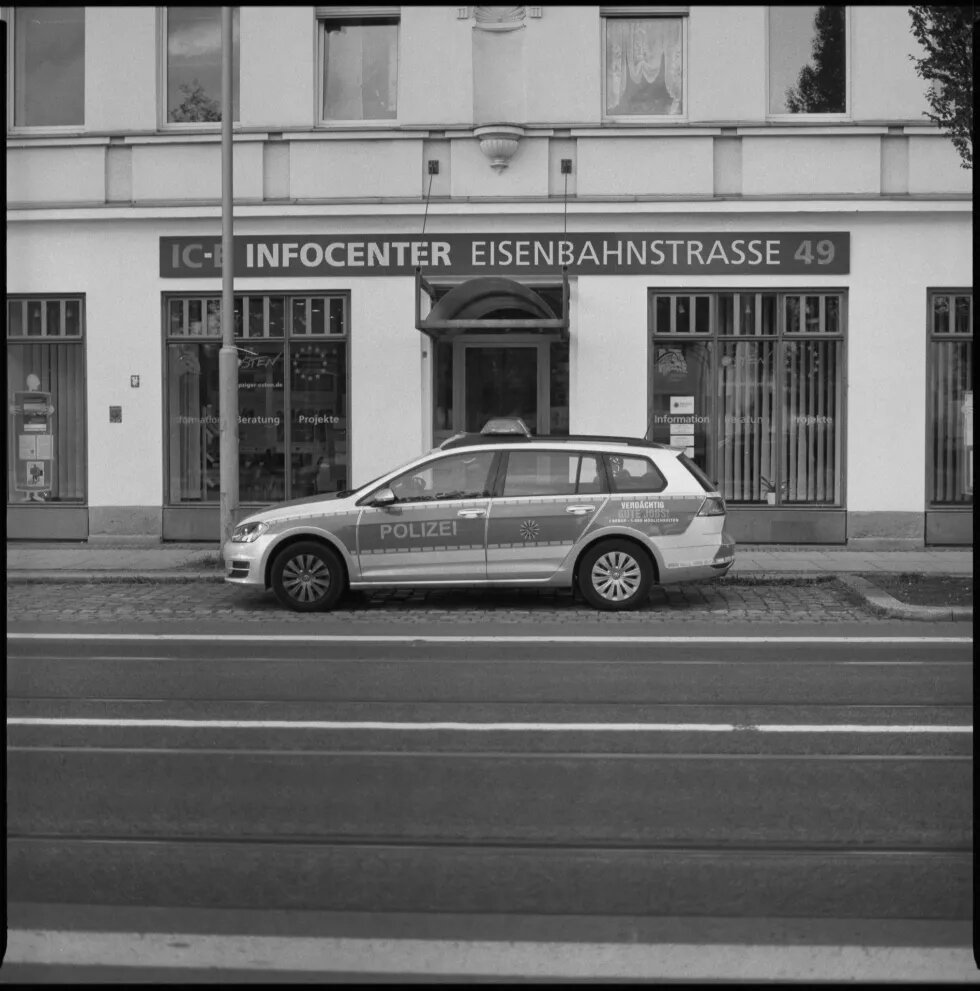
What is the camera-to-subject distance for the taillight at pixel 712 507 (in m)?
13.1

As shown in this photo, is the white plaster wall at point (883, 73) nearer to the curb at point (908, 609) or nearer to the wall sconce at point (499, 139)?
the wall sconce at point (499, 139)

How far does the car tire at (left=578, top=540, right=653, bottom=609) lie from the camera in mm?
13133

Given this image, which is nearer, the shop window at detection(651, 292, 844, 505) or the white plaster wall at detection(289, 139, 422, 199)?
the shop window at detection(651, 292, 844, 505)

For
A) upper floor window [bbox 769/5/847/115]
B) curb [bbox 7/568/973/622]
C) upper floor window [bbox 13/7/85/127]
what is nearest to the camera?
curb [bbox 7/568/973/622]

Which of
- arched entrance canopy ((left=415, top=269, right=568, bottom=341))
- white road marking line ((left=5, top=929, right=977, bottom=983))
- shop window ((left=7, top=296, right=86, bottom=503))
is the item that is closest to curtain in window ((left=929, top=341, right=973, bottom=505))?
arched entrance canopy ((left=415, top=269, right=568, bottom=341))

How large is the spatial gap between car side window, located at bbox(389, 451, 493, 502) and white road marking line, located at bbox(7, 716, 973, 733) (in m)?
5.34

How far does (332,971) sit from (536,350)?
14899mm

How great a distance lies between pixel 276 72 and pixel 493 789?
14.1 m

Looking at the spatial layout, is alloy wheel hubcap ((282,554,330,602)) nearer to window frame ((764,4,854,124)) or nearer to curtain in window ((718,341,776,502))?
curtain in window ((718,341,776,502))

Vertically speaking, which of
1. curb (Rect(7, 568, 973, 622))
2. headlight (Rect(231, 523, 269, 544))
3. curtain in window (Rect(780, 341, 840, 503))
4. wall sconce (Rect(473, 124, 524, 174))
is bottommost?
curb (Rect(7, 568, 973, 622))

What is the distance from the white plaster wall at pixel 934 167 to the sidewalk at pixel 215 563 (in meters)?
4.56

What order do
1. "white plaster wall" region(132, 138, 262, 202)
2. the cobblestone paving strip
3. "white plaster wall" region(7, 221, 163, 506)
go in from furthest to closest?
"white plaster wall" region(7, 221, 163, 506)
"white plaster wall" region(132, 138, 262, 202)
the cobblestone paving strip

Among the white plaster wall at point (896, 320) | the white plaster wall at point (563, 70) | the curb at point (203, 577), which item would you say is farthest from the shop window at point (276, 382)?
the white plaster wall at point (896, 320)

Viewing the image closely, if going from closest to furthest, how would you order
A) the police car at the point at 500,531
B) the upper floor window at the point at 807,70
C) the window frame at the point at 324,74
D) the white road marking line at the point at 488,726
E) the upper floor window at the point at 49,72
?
the white road marking line at the point at 488,726
the police car at the point at 500,531
the upper floor window at the point at 807,70
the window frame at the point at 324,74
the upper floor window at the point at 49,72
